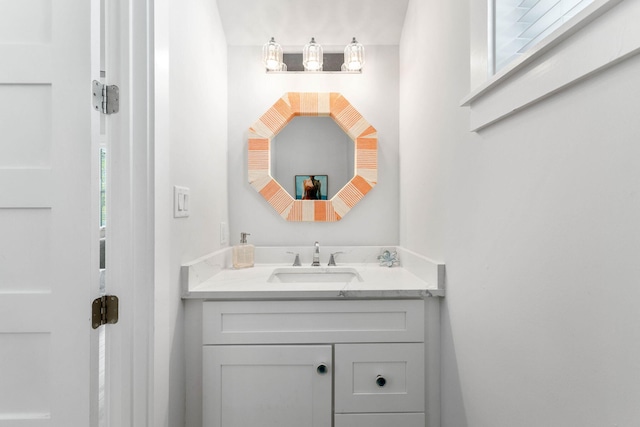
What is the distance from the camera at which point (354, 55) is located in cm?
173

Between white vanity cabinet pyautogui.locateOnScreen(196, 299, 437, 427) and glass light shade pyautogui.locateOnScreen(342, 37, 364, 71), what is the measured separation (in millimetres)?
1212

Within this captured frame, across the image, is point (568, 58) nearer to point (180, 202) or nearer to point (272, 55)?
point (180, 202)

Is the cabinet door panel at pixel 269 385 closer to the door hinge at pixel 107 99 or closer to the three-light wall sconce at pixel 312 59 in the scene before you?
the door hinge at pixel 107 99

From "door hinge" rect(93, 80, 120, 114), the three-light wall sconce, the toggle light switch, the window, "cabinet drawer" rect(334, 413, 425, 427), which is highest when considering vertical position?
the three-light wall sconce

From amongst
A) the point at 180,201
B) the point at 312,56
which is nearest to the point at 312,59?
the point at 312,56

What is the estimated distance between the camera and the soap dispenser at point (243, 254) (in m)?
1.67

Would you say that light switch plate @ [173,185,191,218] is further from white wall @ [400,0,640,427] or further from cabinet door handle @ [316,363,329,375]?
white wall @ [400,0,640,427]

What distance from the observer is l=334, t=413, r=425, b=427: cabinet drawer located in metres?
1.21

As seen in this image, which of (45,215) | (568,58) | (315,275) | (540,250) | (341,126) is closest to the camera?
(568,58)

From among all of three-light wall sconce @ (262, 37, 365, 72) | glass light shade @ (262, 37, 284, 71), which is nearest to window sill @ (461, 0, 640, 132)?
three-light wall sconce @ (262, 37, 365, 72)

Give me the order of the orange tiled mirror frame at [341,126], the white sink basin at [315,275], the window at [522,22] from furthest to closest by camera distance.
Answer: the orange tiled mirror frame at [341,126], the white sink basin at [315,275], the window at [522,22]

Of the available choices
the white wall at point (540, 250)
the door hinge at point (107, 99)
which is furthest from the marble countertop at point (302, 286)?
the door hinge at point (107, 99)

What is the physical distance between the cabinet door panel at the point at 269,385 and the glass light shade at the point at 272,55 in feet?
4.41

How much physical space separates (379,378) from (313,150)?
3.68 ft
